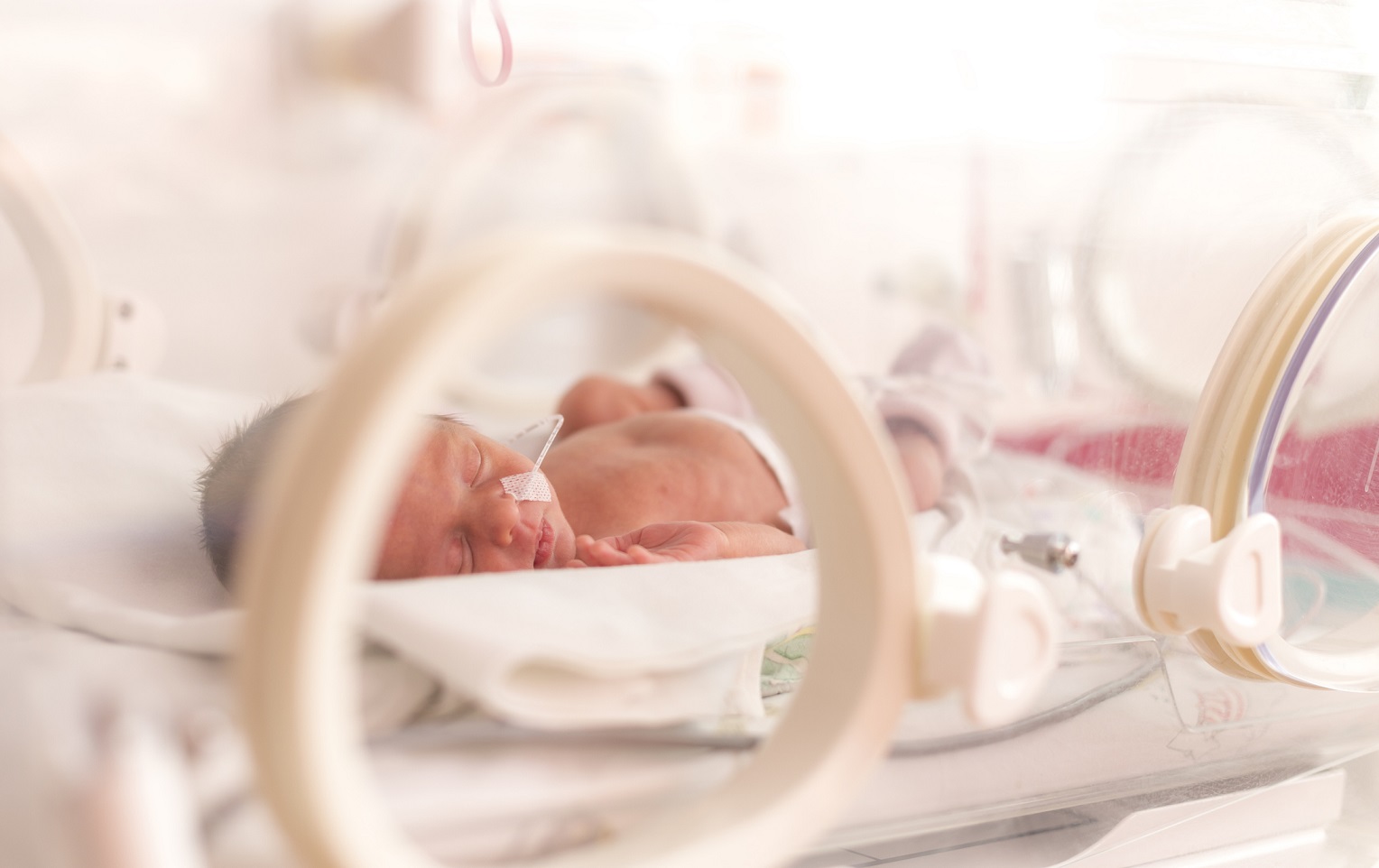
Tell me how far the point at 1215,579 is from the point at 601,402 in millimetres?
661

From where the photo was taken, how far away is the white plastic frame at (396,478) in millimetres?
351

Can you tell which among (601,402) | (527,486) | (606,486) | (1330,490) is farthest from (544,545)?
(1330,490)

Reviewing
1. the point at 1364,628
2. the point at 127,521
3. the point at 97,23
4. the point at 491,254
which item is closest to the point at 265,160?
the point at 97,23

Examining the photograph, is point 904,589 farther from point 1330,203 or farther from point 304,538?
point 1330,203

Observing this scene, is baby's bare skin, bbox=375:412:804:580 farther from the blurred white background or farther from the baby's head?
the blurred white background

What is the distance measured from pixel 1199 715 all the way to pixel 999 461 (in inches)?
13.2

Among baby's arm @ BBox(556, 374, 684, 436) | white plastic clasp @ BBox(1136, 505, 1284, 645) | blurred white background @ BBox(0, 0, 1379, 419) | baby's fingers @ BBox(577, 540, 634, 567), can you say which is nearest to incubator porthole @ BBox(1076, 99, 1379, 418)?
blurred white background @ BBox(0, 0, 1379, 419)

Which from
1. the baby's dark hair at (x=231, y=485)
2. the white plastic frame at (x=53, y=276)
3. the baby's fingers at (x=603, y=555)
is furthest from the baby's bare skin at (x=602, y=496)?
the white plastic frame at (x=53, y=276)

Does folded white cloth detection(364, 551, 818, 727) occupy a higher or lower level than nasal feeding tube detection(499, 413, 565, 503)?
lower

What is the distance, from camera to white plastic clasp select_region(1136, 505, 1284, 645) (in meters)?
0.62

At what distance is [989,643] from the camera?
1.54ft

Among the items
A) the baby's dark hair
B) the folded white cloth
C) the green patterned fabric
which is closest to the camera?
the folded white cloth

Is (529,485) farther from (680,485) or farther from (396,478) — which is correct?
(396,478)

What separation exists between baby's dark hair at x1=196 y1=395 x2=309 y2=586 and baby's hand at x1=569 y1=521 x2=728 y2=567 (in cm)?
21
